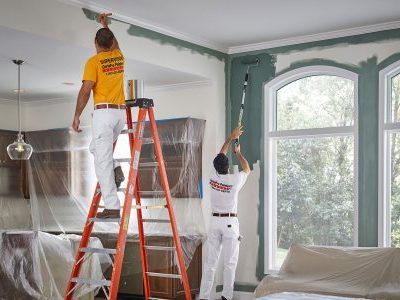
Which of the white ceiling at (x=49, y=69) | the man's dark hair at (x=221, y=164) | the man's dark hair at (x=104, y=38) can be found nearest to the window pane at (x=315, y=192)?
the man's dark hair at (x=221, y=164)

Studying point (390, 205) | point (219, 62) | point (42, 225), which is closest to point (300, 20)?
point (219, 62)

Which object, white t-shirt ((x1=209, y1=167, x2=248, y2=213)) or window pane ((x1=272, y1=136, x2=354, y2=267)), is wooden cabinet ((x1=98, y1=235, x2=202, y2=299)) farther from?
window pane ((x1=272, y1=136, x2=354, y2=267))

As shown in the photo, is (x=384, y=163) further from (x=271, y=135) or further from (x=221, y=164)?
(x=221, y=164)

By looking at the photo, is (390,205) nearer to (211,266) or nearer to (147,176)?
(211,266)

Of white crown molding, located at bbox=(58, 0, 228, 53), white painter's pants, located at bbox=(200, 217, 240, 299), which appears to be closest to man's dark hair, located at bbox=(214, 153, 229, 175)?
white painter's pants, located at bbox=(200, 217, 240, 299)

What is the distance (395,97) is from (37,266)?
3.90 meters

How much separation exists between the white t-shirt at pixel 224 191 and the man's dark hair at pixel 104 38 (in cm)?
237

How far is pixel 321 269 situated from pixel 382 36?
2441mm

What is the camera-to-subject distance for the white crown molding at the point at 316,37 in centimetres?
625

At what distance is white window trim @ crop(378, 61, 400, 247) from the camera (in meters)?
6.20

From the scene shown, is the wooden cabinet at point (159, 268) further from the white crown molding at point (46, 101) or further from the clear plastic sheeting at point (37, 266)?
the white crown molding at point (46, 101)

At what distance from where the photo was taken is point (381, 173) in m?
6.22

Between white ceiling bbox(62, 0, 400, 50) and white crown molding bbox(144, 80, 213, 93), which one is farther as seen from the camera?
white crown molding bbox(144, 80, 213, 93)

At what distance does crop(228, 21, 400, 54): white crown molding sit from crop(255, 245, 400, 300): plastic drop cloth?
2244 millimetres
